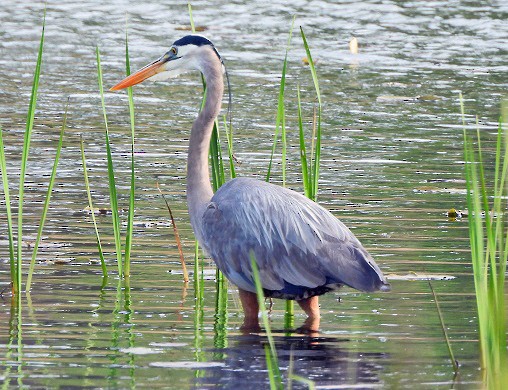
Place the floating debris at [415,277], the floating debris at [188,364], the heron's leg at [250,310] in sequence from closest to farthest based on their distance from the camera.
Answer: the floating debris at [188,364] < the heron's leg at [250,310] < the floating debris at [415,277]

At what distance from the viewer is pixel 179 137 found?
12602 millimetres

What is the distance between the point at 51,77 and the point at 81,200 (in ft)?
20.7

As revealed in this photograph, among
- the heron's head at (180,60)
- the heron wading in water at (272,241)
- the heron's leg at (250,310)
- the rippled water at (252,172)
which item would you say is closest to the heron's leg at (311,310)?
the heron wading in water at (272,241)

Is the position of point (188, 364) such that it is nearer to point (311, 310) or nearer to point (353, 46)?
point (311, 310)

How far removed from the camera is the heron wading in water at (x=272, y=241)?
22.4 ft

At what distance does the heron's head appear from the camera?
309 inches

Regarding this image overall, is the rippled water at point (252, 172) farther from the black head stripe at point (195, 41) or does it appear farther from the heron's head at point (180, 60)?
the black head stripe at point (195, 41)

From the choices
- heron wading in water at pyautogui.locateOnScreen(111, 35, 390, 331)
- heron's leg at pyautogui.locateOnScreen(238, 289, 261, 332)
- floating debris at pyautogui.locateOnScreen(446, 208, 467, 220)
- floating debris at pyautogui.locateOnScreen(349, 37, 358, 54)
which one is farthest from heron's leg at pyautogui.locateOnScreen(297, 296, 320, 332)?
floating debris at pyautogui.locateOnScreen(349, 37, 358, 54)

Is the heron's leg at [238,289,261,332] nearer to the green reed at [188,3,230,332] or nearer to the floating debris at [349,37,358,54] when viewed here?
the green reed at [188,3,230,332]

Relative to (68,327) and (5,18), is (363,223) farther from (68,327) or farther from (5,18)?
(5,18)

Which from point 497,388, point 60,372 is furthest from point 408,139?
point 497,388

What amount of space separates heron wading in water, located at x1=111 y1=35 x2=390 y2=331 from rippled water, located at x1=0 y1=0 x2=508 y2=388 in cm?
27

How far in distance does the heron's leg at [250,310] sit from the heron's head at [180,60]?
1.55 meters

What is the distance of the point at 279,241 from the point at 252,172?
12.4 ft
